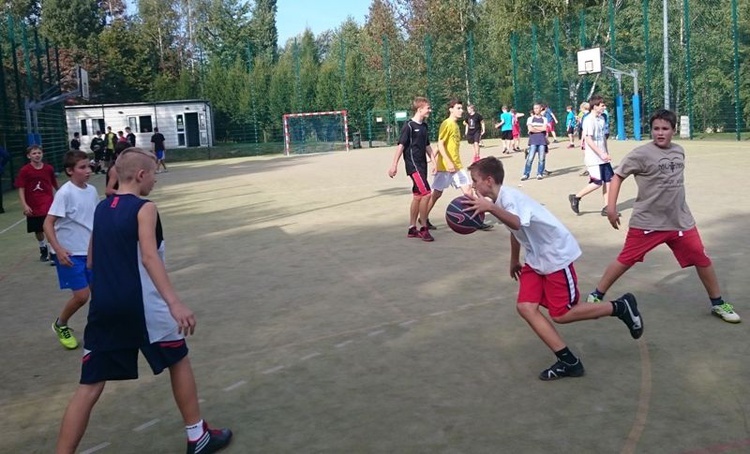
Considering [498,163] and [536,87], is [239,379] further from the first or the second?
[536,87]

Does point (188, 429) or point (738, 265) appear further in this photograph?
point (738, 265)

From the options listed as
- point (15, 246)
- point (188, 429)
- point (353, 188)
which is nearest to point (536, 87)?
point (353, 188)

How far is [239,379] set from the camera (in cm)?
519

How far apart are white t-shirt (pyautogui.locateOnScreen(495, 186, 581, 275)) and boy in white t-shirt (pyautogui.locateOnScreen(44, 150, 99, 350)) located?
3.40 metres

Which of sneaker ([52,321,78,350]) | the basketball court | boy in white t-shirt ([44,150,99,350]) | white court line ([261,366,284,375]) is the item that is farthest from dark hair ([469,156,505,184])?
sneaker ([52,321,78,350])

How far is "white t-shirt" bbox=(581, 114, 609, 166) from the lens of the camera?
11.8 metres

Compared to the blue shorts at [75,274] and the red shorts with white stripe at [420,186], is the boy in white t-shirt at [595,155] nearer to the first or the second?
the red shorts with white stripe at [420,186]

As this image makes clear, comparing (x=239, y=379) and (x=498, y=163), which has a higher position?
(x=498, y=163)

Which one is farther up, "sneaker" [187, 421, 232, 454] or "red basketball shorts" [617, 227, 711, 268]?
"red basketball shorts" [617, 227, 711, 268]

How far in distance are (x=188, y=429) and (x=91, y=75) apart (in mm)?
61985

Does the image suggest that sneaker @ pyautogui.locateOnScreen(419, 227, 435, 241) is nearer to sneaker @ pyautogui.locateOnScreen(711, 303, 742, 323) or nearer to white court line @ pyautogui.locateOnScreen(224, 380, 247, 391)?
sneaker @ pyautogui.locateOnScreen(711, 303, 742, 323)

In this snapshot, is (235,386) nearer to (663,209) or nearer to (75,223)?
(75,223)

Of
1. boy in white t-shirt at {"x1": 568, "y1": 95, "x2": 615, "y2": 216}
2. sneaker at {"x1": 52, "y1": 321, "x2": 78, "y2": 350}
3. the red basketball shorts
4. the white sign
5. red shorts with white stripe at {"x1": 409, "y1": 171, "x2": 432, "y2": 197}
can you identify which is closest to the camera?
the red basketball shorts

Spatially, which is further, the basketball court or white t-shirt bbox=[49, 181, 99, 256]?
white t-shirt bbox=[49, 181, 99, 256]
